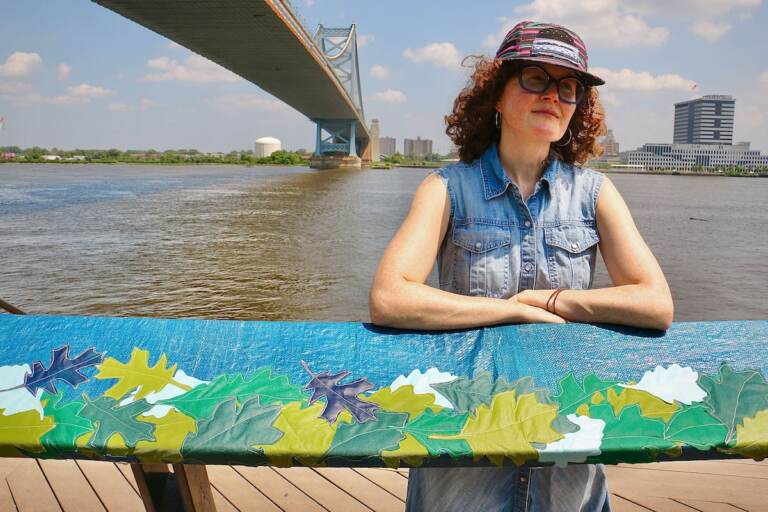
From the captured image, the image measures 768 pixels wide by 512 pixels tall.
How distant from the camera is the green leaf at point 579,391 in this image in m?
0.88

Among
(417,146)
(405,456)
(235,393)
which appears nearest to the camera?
(405,456)

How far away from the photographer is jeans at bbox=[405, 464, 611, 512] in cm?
91

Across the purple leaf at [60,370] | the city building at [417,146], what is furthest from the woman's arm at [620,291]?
the city building at [417,146]

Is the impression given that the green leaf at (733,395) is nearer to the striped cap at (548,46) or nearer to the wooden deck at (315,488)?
the striped cap at (548,46)

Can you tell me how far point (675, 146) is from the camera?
76.8 meters

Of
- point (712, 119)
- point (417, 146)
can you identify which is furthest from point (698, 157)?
point (417, 146)

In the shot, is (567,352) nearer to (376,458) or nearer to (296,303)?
(376,458)

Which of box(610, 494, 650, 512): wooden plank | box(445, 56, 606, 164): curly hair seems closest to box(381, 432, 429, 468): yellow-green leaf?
box(445, 56, 606, 164): curly hair

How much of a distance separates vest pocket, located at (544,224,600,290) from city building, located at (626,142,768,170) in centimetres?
7864

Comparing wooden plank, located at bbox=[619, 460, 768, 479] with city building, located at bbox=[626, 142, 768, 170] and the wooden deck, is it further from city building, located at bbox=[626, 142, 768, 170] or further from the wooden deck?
city building, located at bbox=[626, 142, 768, 170]

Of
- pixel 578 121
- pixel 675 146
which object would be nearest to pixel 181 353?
pixel 578 121

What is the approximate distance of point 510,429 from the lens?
0.83 meters

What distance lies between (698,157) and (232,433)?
82.3 metres

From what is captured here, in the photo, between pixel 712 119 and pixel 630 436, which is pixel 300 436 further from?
pixel 712 119
